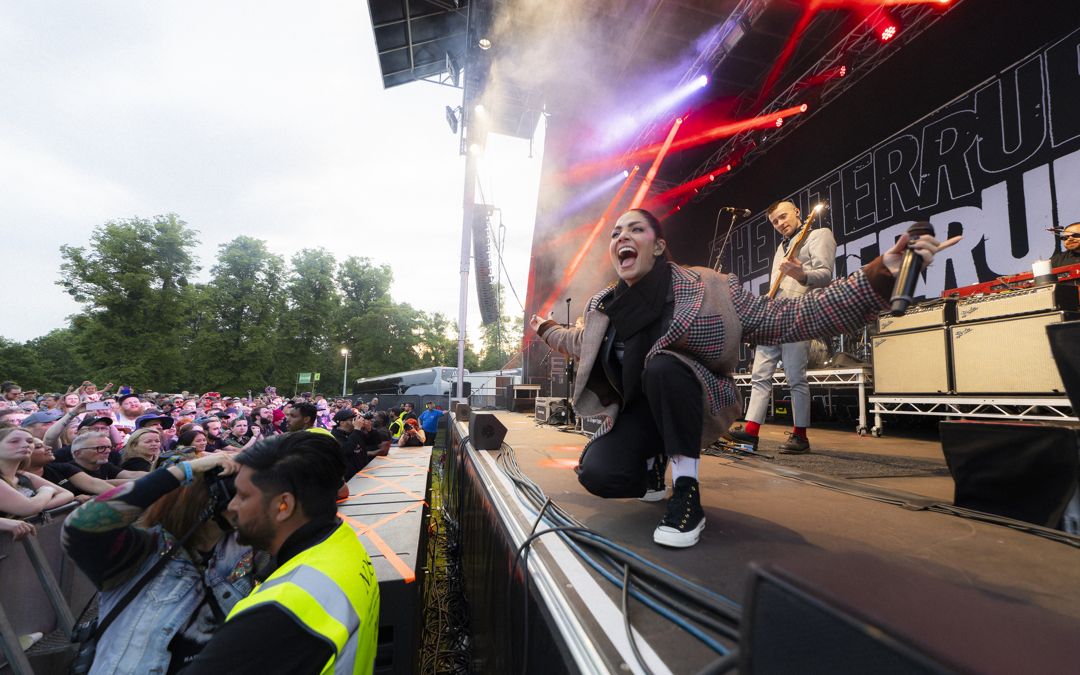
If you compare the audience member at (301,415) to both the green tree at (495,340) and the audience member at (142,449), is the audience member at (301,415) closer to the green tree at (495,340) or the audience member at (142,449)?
the audience member at (142,449)

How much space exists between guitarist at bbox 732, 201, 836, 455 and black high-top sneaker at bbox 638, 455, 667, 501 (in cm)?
161

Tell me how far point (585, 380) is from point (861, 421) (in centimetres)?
490

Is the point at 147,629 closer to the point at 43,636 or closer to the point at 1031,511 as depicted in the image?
the point at 43,636

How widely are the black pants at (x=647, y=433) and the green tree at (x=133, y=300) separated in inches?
1143

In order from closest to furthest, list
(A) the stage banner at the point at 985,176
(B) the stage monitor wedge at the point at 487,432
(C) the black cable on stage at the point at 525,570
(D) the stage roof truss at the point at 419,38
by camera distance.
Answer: (C) the black cable on stage at the point at 525,570 → (B) the stage monitor wedge at the point at 487,432 → (A) the stage banner at the point at 985,176 → (D) the stage roof truss at the point at 419,38

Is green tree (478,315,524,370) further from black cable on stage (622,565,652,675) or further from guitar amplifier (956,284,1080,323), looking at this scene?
black cable on stage (622,565,652,675)

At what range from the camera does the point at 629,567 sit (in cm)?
125

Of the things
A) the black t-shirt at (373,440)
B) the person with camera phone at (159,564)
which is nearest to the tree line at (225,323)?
the black t-shirt at (373,440)

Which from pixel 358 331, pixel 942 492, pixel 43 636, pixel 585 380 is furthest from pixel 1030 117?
pixel 358 331

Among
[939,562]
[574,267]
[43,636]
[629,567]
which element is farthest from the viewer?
[574,267]

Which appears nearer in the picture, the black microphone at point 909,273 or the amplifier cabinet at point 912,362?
the black microphone at point 909,273

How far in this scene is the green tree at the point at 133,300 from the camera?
2283 cm

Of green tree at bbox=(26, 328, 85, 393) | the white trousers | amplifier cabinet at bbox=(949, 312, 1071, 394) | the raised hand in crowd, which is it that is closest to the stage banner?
amplifier cabinet at bbox=(949, 312, 1071, 394)

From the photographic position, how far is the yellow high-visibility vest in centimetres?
124
